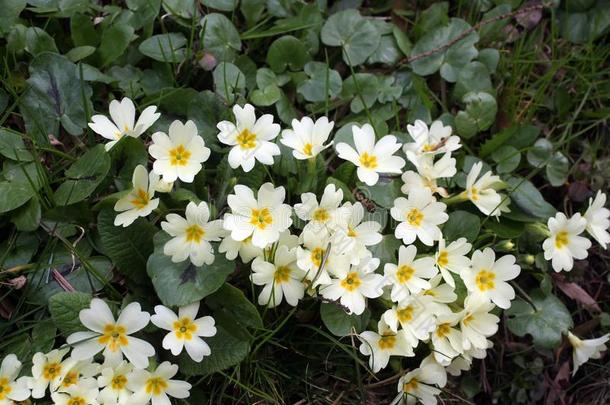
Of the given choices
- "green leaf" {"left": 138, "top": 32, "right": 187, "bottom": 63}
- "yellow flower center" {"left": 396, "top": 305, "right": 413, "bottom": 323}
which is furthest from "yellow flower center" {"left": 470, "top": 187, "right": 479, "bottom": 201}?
"green leaf" {"left": 138, "top": 32, "right": 187, "bottom": 63}

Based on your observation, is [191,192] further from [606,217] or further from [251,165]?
[606,217]

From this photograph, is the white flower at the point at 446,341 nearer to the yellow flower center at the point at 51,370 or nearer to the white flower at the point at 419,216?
the white flower at the point at 419,216

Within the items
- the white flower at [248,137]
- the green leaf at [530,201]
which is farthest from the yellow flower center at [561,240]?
the white flower at [248,137]

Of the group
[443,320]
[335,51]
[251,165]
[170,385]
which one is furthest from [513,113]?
[170,385]

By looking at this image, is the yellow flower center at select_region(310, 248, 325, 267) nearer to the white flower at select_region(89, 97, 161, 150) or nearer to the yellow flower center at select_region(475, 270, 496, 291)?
the yellow flower center at select_region(475, 270, 496, 291)

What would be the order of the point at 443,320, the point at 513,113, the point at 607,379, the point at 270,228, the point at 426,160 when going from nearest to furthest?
the point at 270,228 → the point at 443,320 → the point at 426,160 → the point at 607,379 → the point at 513,113

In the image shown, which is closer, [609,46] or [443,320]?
[443,320]
